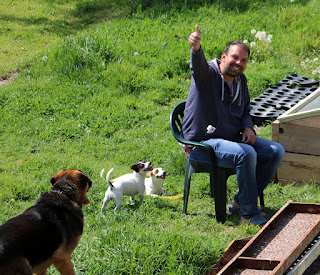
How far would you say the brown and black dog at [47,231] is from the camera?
3.10 m

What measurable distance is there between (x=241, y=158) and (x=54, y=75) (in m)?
5.55

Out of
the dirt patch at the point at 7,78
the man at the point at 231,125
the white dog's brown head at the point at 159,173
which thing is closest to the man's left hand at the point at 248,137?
the man at the point at 231,125

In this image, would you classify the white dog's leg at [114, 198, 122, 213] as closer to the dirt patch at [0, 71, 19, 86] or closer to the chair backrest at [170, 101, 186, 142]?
the chair backrest at [170, 101, 186, 142]

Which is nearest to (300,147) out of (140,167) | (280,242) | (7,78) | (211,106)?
(211,106)

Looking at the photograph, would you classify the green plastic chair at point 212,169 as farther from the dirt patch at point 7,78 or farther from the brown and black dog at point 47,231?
the dirt patch at point 7,78

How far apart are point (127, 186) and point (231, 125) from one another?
123 cm

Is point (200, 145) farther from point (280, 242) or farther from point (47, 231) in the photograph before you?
point (47, 231)

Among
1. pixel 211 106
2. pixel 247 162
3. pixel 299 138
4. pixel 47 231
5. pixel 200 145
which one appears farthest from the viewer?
pixel 299 138

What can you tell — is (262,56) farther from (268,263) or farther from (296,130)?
(268,263)

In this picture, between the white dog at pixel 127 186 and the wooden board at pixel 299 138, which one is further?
the wooden board at pixel 299 138

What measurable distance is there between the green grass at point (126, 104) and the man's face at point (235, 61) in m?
1.47

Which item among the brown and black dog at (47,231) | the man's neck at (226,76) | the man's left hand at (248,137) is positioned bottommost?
the man's left hand at (248,137)

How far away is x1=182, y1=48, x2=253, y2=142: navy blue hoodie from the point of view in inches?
195

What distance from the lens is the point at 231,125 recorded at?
5164 millimetres
